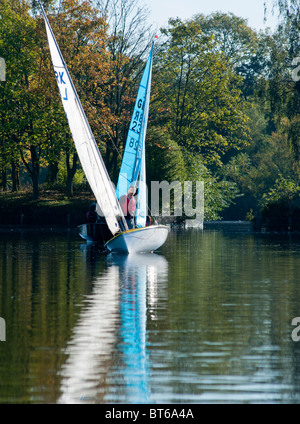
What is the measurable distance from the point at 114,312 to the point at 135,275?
23.8 ft

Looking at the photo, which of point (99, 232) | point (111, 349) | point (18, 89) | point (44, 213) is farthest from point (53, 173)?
point (111, 349)

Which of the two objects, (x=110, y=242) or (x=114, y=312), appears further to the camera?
(x=110, y=242)

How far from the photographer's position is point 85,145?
96.4 ft

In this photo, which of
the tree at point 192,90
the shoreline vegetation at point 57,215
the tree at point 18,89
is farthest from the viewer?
the tree at point 192,90

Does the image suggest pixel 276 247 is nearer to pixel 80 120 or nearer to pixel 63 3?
pixel 80 120

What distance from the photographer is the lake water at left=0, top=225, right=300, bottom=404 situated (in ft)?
27.9

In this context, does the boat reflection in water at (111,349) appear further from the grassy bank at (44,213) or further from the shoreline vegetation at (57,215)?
the grassy bank at (44,213)

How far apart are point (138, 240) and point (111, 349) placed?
756 inches

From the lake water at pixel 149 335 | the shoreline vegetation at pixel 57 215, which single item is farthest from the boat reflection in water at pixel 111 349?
the shoreline vegetation at pixel 57 215

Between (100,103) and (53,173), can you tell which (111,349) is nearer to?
(100,103)

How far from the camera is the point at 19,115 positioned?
2421 inches

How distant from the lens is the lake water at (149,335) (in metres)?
8.50

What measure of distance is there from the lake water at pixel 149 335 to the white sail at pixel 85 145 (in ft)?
21.5
